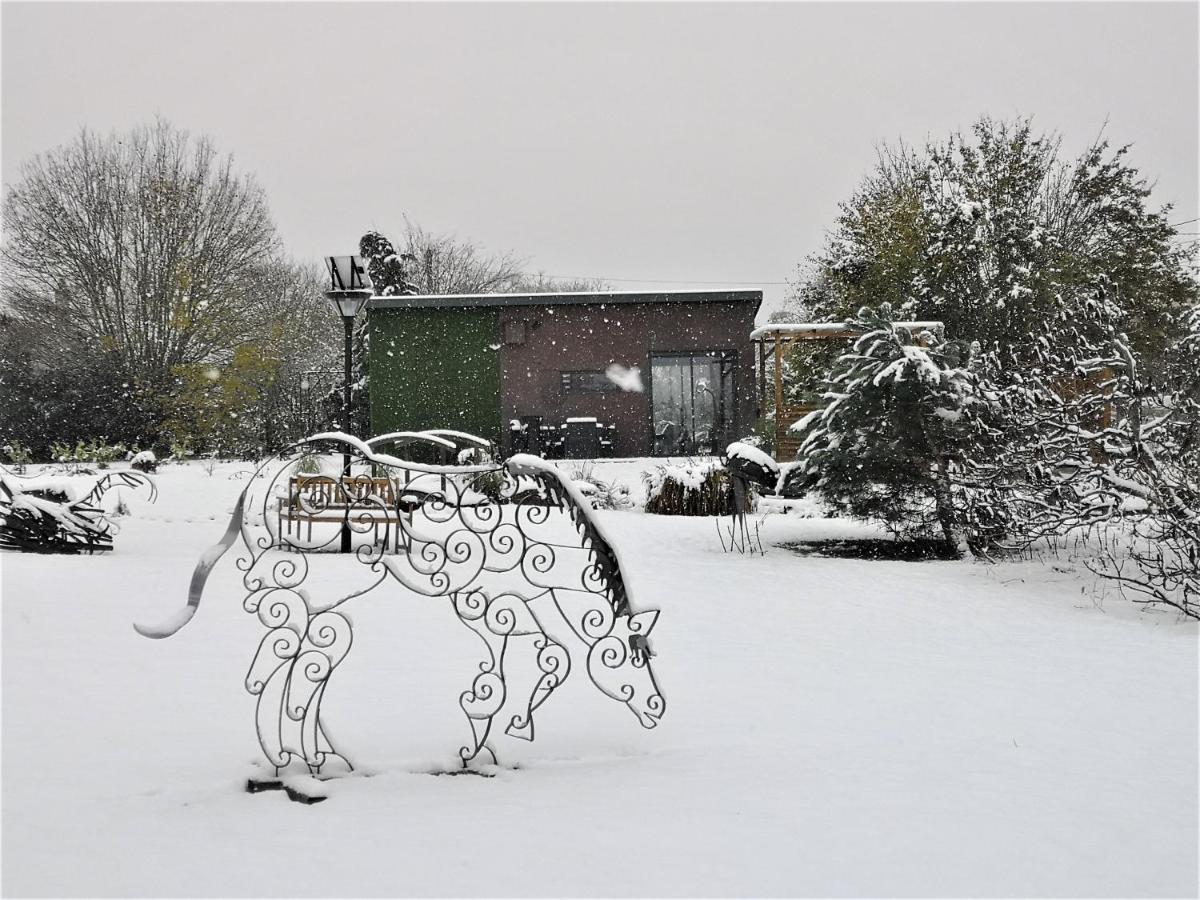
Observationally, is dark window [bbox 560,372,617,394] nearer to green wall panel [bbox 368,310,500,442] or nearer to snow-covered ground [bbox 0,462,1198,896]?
green wall panel [bbox 368,310,500,442]

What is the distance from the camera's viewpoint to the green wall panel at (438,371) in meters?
18.4

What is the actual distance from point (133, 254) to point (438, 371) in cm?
825

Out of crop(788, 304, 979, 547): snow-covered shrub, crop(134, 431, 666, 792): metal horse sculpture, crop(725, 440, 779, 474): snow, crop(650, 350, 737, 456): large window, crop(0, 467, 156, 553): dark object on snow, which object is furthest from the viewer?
crop(650, 350, 737, 456): large window

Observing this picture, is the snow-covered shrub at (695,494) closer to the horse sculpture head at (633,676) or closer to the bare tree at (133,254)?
the horse sculpture head at (633,676)

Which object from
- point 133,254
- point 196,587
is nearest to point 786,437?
point 196,587

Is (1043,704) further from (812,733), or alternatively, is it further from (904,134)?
(904,134)

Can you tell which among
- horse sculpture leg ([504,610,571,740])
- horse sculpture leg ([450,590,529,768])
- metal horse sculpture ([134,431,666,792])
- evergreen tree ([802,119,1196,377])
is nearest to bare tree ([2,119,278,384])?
evergreen tree ([802,119,1196,377])

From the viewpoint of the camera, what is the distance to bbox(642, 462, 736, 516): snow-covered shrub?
11.1 m

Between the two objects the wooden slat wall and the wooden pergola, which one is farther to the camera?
the wooden pergola

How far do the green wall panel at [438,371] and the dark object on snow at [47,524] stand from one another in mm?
10927

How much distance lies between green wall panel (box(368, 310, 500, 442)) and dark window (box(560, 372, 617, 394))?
1.44 metres

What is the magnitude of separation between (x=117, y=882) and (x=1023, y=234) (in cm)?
1759

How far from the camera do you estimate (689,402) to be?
738 inches

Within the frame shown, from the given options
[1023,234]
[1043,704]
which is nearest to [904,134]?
[1023,234]
